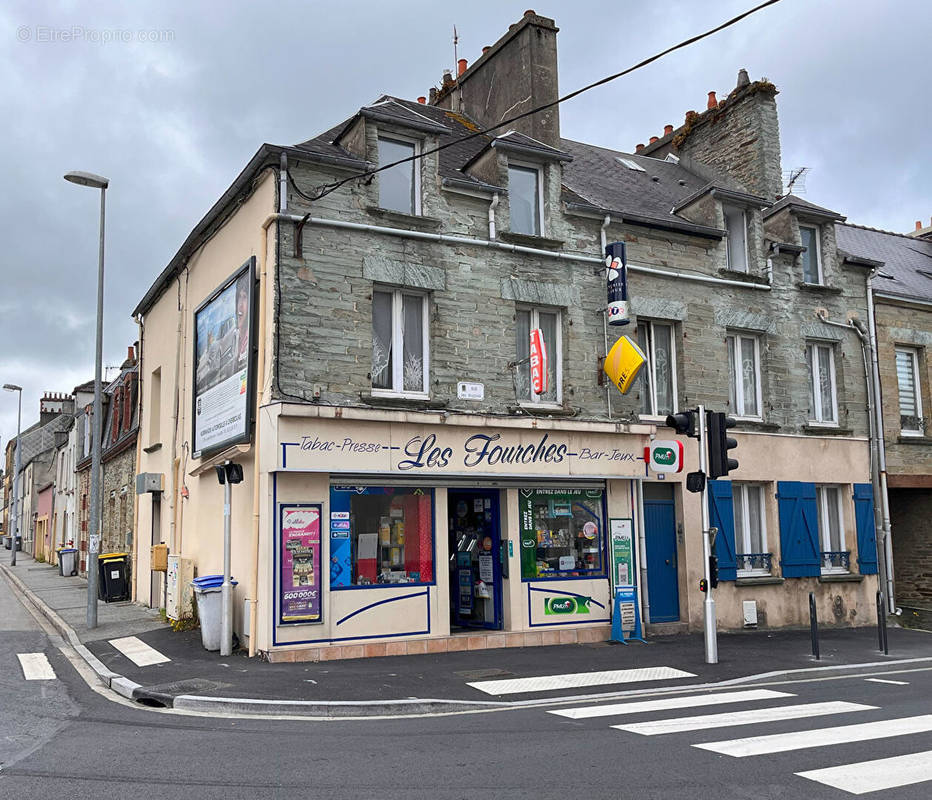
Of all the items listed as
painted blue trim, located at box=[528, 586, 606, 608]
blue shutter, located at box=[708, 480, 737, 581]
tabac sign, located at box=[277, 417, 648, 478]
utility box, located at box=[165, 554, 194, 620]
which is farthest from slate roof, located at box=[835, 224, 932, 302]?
utility box, located at box=[165, 554, 194, 620]

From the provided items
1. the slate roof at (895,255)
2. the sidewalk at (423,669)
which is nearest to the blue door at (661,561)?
the sidewalk at (423,669)

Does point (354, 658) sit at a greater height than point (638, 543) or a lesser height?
lesser

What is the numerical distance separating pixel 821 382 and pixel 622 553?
6172mm

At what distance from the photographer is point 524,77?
17.5 meters

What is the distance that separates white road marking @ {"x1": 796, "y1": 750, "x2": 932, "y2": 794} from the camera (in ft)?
19.6

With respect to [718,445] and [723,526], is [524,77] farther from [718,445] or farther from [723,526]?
[723,526]

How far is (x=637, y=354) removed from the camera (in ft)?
46.9

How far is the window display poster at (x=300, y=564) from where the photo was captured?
12.0 meters

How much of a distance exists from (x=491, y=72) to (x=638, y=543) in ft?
33.7

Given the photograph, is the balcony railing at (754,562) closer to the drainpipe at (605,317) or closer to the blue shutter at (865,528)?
the blue shutter at (865,528)

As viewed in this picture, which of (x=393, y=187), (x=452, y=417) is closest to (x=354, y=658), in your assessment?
(x=452, y=417)

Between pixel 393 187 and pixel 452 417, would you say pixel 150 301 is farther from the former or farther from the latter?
pixel 452 417

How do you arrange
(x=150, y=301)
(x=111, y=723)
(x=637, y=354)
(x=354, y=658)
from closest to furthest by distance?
(x=111, y=723), (x=354, y=658), (x=637, y=354), (x=150, y=301)

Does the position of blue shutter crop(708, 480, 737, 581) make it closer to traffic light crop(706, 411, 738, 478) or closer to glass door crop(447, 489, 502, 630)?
traffic light crop(706, 411, 738, 478)
